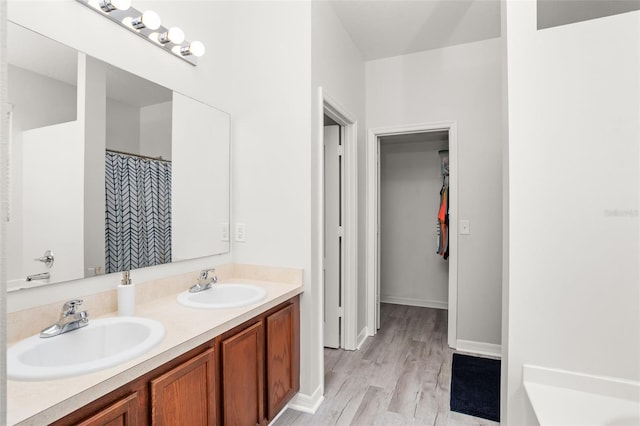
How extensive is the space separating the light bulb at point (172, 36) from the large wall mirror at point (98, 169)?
0.24 meters

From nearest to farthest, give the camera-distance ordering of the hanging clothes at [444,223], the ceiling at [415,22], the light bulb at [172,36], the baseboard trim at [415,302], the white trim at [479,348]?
the light bulb at [172,36], the ceiling at [415,22], the white trim at [479,348], the hanging clothes at [444,223], the baseboard trim at [415,302]

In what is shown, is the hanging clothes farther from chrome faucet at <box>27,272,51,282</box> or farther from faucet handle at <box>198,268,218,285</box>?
chrome faucet at <box>27,272,51,282</box>

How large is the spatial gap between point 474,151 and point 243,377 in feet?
8.61

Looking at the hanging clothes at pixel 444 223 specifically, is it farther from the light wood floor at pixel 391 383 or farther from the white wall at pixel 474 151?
the light wood floor at pixel 391 383

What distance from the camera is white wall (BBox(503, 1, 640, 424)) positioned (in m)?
1.31

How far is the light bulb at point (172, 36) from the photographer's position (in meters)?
1.72

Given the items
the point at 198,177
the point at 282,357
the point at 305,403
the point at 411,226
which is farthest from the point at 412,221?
the point at 198,177

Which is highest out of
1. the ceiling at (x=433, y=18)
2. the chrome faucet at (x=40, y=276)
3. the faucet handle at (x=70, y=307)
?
the ceiling at (x=433, y=18)

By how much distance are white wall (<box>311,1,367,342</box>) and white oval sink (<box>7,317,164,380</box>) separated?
42.4 inches

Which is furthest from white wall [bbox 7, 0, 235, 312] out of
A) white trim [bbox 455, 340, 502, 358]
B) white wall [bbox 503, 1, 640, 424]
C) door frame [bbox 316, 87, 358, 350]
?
white trim [bbox 455, 340, 502, 358]

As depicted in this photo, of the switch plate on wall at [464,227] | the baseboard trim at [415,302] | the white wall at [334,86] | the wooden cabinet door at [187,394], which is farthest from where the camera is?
the baseboard trim at [415,302]

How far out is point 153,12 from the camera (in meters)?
1.62

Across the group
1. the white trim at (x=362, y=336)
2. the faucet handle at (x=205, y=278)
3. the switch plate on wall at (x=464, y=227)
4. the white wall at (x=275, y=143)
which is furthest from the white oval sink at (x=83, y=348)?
the switch plate on wall at (x=464, y=227)

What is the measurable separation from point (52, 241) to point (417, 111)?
9.64 ft
